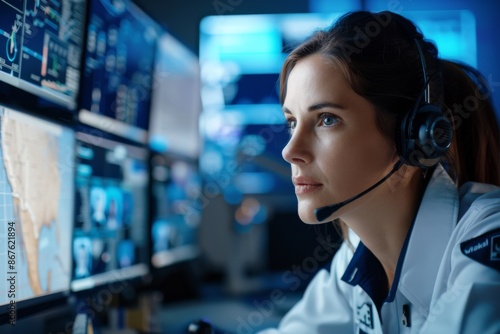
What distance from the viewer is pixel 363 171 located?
93cm

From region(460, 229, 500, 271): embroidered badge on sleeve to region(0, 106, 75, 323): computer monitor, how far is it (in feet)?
2.37

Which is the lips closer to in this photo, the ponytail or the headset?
the headset

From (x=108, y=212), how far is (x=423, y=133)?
33.0 inches

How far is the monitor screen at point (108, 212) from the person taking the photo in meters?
1.21

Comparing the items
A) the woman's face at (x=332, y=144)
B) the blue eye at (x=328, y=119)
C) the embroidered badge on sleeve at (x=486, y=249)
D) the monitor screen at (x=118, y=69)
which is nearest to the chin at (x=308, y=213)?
the woman's face at (x=332, y=144)

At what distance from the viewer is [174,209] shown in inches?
78.2

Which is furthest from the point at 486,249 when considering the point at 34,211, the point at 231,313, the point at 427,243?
the point at 231,313

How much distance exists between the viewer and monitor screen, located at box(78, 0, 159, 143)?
49.9 inches

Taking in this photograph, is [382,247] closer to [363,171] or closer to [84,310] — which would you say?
[363,171]

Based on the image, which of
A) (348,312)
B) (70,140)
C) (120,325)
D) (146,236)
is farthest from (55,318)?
(348,312)

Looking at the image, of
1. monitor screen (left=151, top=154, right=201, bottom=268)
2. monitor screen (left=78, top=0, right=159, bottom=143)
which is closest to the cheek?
monitor screen (left=78, top=0, right=159, bottom=143)

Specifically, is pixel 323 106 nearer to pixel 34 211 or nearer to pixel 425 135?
pixel 425 135

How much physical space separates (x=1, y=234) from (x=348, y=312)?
0.74 m

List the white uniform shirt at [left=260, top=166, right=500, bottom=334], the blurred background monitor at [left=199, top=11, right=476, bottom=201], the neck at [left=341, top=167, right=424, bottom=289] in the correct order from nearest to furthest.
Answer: the white uniform shirt at [left=260, top=166, right=500, bottom=334]
the neck at [left=341, top=167, right=424, bottom=289]
the blurred background monitor at [left=199, top=11, right=476, bottom=201]
